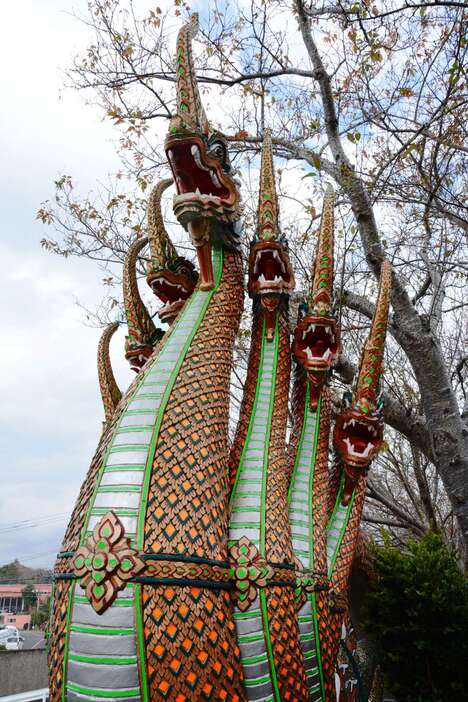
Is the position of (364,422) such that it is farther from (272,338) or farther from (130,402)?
(130,402)

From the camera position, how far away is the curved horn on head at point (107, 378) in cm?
391

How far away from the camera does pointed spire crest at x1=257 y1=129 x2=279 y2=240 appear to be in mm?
3402

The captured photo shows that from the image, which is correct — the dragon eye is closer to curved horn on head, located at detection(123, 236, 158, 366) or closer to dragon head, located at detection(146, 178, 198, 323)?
dragon head, located at detection(146, 178, 198, 323)

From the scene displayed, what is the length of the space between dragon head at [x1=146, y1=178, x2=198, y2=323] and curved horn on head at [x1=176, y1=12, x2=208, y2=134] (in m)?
0.81

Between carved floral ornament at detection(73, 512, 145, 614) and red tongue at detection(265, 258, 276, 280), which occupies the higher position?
red tongue at detection(265, 258, 276, 280)

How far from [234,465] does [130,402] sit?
0.64 metres

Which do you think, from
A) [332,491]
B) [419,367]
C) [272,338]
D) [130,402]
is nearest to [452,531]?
[419,367]

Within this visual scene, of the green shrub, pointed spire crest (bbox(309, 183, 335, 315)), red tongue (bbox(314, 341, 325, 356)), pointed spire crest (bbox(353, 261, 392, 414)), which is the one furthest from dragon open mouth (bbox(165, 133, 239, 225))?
the green shrub

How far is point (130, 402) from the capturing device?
2682mm

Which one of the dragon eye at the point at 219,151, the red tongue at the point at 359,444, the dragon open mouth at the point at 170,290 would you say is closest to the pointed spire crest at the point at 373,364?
the red tongue at the point at 359,444

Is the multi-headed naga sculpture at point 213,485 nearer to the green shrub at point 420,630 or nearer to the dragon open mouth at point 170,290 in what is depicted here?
the dragon open mouth at point 170,290

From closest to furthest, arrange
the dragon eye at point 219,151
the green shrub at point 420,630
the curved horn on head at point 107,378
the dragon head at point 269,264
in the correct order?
the dragon eye at point 219,151 → the dragon head at point 269,264 → the curved horn on head at point 107,378 → the green shrub at point 420,630

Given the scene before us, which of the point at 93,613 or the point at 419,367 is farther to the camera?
the point at 419,367

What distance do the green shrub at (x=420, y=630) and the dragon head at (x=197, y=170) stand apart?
2761mm
